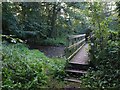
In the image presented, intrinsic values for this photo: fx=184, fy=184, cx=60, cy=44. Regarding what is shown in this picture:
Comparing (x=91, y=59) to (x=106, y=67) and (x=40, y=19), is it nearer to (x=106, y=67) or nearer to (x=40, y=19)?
(x=106, y=67)

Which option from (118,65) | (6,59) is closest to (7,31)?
(6,59)

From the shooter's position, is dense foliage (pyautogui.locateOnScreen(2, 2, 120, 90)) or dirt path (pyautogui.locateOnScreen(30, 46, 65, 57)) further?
dirt path (pyautogui.locateOnScreen(30, 46, 65, 57))

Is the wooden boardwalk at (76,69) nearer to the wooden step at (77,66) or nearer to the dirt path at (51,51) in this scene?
the wooden step at (77,66)

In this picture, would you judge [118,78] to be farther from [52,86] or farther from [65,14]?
[65,14]

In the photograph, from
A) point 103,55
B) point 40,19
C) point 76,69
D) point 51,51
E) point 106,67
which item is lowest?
point 51,51

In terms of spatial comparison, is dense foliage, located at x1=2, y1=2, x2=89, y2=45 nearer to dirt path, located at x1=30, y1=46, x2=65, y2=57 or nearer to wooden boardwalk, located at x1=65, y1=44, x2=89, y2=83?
dirt path, located at x1=30, y1=46, x2=65, y2=57

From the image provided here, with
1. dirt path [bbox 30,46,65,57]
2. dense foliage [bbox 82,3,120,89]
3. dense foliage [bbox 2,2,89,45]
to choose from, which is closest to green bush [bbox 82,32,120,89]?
dense foliage [bbox 82,3,120,89]

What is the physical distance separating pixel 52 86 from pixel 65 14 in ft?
18.6

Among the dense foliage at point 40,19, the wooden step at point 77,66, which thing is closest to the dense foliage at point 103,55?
the wooden step at point 77,66

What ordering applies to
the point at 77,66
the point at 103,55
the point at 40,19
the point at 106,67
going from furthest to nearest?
the point at 40,19 < the point at 77,66 < the point at 103,55 < the point at 106,67

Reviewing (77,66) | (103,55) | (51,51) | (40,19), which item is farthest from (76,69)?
(40,19)

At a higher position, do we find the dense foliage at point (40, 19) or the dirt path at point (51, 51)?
the dense foliage at point (40, 19)

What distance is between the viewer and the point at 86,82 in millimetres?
3193

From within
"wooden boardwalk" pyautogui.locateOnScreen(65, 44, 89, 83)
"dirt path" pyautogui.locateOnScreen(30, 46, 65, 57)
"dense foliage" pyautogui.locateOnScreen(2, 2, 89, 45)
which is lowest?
"dirt path" pyautogui.locateOnScreen(30, 46, 65, 57)
